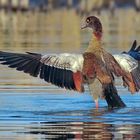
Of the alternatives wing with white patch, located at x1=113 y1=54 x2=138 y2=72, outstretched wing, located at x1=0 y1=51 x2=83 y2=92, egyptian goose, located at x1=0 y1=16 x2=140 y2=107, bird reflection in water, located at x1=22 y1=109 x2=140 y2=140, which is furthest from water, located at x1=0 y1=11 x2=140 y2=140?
wing with white patch, located at x1=113 y1=54 x2=138 y2=72

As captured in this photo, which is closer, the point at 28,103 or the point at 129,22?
the point at 28,103

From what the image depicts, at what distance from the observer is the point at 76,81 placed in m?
13.9

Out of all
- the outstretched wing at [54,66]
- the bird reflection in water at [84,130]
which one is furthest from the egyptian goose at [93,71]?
the bird reflection in water at [84,130]

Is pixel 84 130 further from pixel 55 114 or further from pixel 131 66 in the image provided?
pixel 131 66

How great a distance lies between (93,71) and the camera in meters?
13.8

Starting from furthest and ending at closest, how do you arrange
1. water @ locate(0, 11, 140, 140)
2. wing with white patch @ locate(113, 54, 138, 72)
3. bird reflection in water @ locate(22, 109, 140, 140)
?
wing with white patch @ locate(113, 54, 138, 72) < water @ locate(0, 11, 140, 140) < bird reflection in water @ locate(22, 109, 140, 140)

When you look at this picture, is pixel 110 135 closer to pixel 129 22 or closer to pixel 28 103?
pixel 28 103

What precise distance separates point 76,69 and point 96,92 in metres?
0.47

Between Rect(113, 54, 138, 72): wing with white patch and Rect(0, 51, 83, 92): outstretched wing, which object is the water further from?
Rect(113, 54, 138, 72): wing with white patch

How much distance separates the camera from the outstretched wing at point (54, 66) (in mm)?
13773

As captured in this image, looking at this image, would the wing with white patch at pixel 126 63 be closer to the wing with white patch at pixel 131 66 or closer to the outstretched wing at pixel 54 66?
the wing with white patch at pixel 131 66

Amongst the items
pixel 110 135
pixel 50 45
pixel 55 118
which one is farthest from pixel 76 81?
pixel 50 45

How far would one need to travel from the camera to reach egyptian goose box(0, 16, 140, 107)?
45.2 ft

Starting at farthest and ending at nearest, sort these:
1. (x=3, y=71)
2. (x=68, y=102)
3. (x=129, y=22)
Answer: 1. (x=129, y=22)
2. (x=3, y=71)
3. (x=68, y=102)
